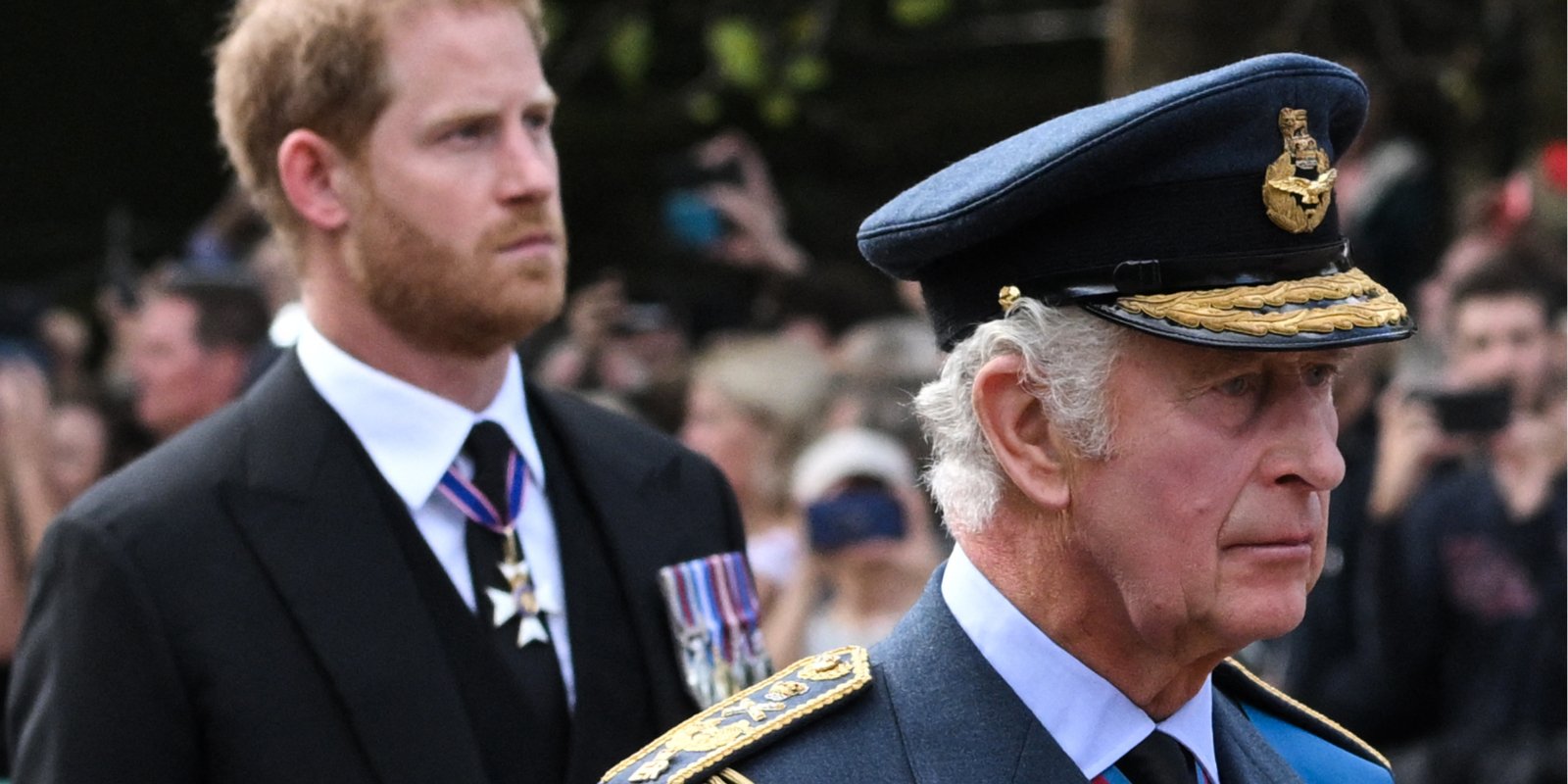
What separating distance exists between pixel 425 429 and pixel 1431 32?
9.26 meters

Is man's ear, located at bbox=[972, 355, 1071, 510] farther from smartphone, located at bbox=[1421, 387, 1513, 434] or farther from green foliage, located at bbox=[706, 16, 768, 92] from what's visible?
green foliage, located at bbox=[706, 16, 768, 92]

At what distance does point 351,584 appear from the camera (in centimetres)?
314

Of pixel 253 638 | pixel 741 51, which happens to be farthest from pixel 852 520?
pixel 741 51

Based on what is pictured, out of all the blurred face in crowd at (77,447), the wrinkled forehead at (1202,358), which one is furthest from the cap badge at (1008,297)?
the blurred face in crowd at (77,447)

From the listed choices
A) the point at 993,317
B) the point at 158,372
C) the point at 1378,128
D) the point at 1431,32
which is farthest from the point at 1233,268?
the point at 1431,32

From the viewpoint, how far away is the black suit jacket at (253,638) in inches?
118

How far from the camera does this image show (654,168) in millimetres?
12688

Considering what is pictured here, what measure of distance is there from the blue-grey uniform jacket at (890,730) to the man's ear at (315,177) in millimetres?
1279

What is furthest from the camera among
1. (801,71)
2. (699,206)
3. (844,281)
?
(801,71)

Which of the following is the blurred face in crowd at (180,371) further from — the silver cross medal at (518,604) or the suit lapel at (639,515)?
the silver cross medal at (518,604)

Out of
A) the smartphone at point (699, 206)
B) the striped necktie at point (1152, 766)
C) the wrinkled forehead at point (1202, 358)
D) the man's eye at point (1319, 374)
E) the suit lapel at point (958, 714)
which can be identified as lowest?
the striped necktie at point (1152, 766)

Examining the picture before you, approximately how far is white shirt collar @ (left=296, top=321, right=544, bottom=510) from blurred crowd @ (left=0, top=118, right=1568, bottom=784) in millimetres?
1438

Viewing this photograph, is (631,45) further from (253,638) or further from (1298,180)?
(1298,180)

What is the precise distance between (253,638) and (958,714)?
1.11 meters
